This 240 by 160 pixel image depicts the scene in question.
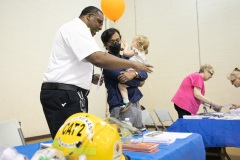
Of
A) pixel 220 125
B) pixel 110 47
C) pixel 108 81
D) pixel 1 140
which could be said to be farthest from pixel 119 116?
pixel 220 125

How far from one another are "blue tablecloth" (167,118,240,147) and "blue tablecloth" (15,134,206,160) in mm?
1385

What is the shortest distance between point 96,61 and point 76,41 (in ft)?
0.52

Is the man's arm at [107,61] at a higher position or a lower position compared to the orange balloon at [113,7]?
lower

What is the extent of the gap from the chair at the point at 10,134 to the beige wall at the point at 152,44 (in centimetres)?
261

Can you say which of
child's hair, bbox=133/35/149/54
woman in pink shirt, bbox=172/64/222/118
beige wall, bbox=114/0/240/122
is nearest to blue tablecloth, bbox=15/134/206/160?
child's hair, bbox=133/35/149/54

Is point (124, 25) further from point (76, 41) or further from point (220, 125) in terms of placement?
point (76, 41)

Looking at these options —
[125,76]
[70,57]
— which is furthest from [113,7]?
[70,57]

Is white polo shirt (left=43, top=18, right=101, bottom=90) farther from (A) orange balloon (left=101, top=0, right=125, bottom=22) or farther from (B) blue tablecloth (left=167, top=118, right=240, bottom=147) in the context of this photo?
(A) orange balloon (left=101, top=0, right=125, bottom=22)

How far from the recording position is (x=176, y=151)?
3.00ft

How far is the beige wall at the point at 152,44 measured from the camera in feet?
13.6

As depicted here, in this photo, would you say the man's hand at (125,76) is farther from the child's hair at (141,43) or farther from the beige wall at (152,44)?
the beige wall at (152,44)

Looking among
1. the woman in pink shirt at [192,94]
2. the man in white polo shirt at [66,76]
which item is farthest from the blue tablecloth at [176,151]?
the woman in pink shirt at [192,94]

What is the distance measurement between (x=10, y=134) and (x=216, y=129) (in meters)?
1.97

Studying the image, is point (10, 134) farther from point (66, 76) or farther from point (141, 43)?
point (141, 43)
